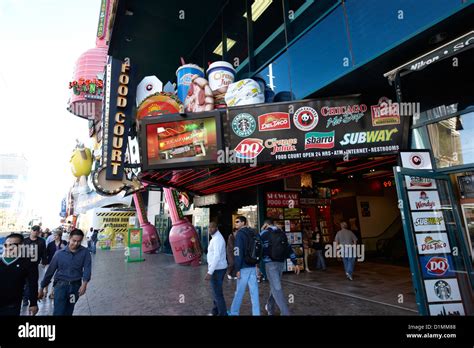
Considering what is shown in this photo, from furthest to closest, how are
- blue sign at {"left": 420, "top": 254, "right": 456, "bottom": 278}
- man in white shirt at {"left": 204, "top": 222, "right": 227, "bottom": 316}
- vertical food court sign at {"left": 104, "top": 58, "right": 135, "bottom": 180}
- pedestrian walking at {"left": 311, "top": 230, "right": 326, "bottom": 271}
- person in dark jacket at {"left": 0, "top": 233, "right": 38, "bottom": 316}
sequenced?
pedestrian walking at {"left": 311, "top": 230, "right": 326, "bottom": 271}
vertical food court sign at {"left": 104, "top": 58, "right": 135, "bottom": 180}
man in white shirt at {"left": 204, "top": 222, "right": 227, "bottom": 316}
blue sign at {"left": 420, "top": 254, "right": 456, "bottom": 278}
person in dark jacket at {"left": 0, "top": 233, "right": 38, "bottom": 316}

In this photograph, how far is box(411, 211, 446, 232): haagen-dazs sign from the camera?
16.3 feet

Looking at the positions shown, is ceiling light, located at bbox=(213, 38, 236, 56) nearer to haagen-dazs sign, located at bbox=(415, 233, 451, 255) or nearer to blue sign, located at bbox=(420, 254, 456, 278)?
haagen-dazs sign, located at bbox=(415, 233, 451, 255)

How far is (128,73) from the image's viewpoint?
→ 10695 mm

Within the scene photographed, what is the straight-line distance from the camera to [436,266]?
189 inches

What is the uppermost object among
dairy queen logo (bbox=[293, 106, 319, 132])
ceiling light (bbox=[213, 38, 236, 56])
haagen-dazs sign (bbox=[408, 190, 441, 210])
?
ceiling light (bbox=[213, 38, 236, 56])

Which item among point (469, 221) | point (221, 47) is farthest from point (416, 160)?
point (221, 47)

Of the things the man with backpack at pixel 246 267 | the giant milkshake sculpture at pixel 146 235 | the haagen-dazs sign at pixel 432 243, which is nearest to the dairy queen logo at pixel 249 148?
the man with backpack at pixel 246 267

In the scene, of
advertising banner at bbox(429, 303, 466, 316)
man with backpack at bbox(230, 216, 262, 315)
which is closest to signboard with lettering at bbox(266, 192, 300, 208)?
man with backpack at bbox(230, 216, 262, 315)

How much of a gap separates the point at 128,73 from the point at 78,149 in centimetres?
3291

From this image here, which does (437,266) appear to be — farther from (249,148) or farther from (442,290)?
(249,148)

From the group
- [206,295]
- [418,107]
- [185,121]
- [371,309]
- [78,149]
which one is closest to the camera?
[371,309]

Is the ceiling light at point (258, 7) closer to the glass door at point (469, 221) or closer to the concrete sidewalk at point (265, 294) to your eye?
the glass door at point (469, 221)
